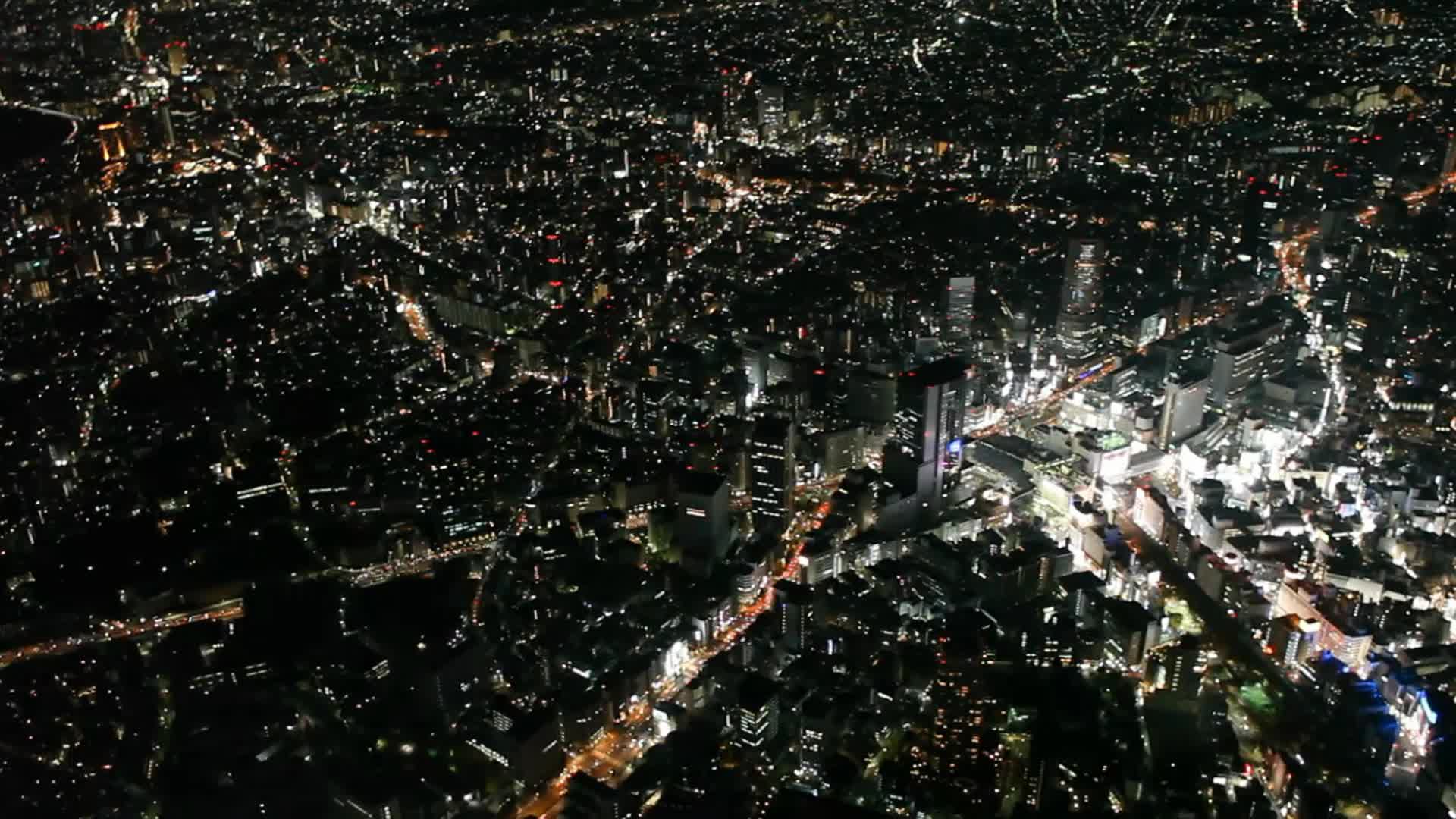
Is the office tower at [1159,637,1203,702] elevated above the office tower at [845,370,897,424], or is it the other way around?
the office tower at [845,370,897,424]

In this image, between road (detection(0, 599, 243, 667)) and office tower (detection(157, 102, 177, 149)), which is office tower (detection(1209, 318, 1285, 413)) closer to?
road (detection(0, 599, 243, 667))

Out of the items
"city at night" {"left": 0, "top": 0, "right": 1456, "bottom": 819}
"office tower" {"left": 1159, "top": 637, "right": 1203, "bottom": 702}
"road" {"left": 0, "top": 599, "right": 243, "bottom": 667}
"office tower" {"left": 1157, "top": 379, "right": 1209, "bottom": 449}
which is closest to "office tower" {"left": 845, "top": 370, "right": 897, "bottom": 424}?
"city at night" {"left": 0, "top": 0, "right": 1456, "bottom": 819}

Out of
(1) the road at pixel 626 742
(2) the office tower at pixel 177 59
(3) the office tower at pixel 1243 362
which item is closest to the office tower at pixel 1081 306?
(3) the office tower at pixel 1243 362

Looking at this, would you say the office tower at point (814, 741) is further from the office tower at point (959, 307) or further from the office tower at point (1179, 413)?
the office tower at point (959, 307)

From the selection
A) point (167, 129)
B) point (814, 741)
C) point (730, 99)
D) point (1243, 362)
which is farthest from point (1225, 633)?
point (167, 129)

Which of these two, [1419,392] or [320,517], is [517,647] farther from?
[1419,392]
